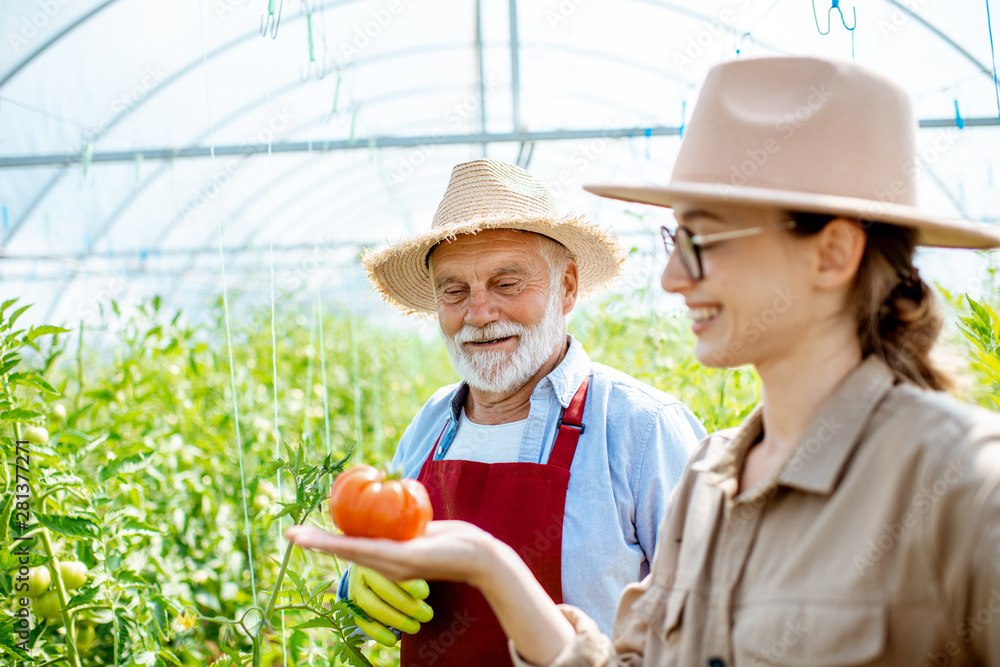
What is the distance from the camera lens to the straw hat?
201 cm

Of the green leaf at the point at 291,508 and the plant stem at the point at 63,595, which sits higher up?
the green leaf at the point at 291,508

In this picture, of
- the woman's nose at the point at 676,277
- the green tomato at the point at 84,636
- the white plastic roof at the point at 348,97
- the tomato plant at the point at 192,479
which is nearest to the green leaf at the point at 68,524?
the tomato plant at the point at 192,479

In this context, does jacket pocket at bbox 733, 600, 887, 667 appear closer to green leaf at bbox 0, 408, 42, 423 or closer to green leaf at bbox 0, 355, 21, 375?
green leaf at bbox 0, 408, 42, 423

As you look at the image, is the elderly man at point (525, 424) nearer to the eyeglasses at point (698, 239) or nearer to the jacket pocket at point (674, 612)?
the jacket pocket at point (674, 612)

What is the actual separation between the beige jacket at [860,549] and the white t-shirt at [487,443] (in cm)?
83

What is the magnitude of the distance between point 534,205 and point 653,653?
4.21 feet

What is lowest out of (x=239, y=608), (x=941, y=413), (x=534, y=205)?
(x=239, y=608)

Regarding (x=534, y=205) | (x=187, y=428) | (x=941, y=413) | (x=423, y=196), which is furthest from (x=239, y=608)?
(x=423, y=196)

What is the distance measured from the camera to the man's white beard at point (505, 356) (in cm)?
197

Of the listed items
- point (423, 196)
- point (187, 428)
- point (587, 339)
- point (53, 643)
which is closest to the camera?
point (53, 643)

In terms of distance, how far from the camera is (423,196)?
35.5 ft

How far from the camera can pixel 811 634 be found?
2.89 ft

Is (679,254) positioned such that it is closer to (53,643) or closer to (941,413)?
(941,413)

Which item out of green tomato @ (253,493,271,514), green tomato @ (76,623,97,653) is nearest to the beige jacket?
green tomato @ (76,623,97,653)
